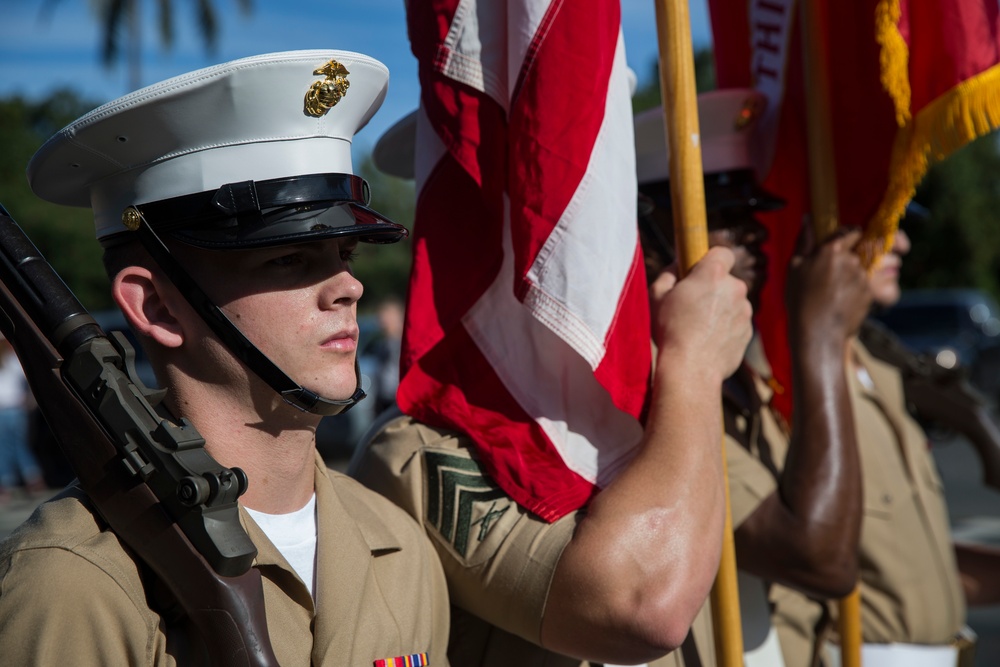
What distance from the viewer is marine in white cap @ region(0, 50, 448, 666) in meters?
1.71

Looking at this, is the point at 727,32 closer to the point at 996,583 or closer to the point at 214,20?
the point at 996,583

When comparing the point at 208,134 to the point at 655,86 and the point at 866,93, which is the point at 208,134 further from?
the point at 655,86

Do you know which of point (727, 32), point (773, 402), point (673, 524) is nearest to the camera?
point (673, 524)

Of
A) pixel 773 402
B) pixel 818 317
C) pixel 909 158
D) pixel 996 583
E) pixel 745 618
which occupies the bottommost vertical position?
pixel 996 583

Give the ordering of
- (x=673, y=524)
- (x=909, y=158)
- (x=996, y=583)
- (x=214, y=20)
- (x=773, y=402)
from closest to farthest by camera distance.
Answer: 1. (x=673, y=524)
2. (x=909, y=158)
3. (x=773, y=402)
4. (x=996, y=583)
5. (x=214, y=20)

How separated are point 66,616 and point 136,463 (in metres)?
0.23

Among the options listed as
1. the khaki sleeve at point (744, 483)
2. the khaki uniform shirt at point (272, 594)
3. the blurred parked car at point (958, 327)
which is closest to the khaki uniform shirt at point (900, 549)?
the khaki sleeve at point (744, 483)

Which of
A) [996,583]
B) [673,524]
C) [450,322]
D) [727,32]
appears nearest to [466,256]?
[450,322]

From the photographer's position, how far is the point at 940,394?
4074 mm

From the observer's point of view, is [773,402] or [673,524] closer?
[673,524]

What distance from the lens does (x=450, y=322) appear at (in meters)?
Result: 2.22

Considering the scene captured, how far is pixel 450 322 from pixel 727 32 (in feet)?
5.48

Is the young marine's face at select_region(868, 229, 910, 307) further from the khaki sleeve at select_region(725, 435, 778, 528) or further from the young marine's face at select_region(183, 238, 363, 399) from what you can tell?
the young marine's face at select_region(183, 238, 363, 399)

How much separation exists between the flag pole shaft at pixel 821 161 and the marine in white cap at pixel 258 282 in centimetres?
146
